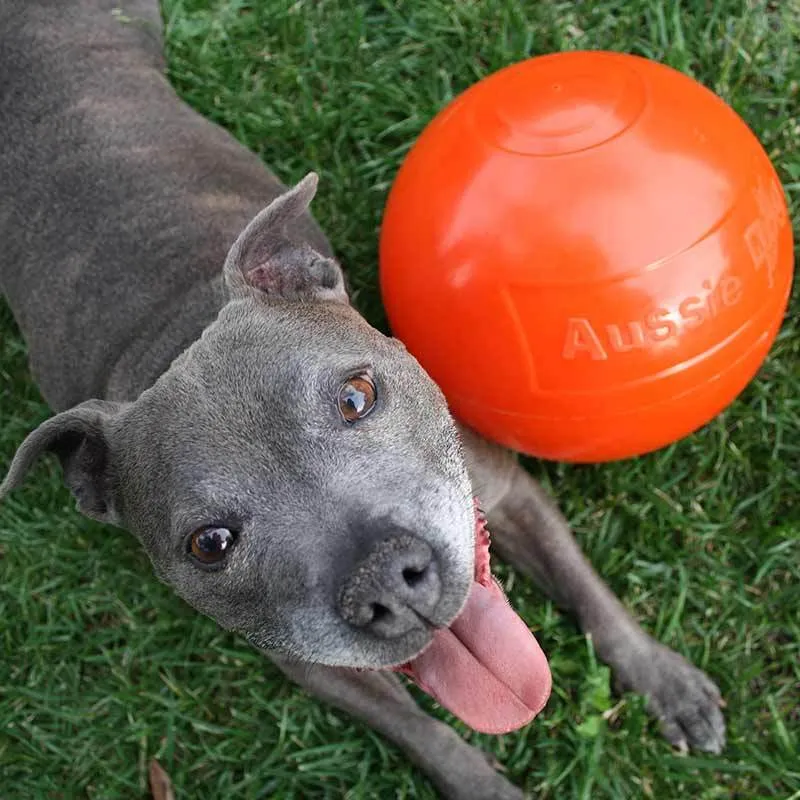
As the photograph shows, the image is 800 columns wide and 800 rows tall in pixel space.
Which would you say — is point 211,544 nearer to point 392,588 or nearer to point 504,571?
point 392,588

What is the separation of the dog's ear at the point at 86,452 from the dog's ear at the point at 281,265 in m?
0.73

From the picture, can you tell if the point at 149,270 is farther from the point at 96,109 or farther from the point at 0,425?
the point at 0,425

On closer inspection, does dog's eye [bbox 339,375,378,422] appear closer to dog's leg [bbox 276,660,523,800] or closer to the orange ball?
the orange ball

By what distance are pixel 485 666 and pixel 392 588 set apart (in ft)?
2.87

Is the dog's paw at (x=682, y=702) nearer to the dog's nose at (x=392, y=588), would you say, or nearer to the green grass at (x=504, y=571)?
the green grass at (x=504, y=571)

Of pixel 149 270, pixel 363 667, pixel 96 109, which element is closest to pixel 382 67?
pixel 96 109

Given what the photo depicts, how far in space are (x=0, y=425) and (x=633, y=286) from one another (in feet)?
13.6

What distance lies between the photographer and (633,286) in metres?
3.69

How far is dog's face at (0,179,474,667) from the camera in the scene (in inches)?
123

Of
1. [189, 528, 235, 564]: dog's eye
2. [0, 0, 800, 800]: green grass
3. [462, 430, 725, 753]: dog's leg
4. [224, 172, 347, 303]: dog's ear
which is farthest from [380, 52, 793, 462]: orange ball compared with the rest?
[189, 528, 235, 564]: dog's eye

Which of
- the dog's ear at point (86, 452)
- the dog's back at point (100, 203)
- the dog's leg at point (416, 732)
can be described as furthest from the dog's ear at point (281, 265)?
the dog's leg at point (416, 732)

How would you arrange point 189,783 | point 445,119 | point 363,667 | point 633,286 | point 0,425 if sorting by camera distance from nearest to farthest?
point 363,667 → point 633,286 → point 445,119 → point 189,783 → point 0,425

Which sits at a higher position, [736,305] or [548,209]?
[548,209]

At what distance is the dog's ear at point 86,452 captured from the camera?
370cm
